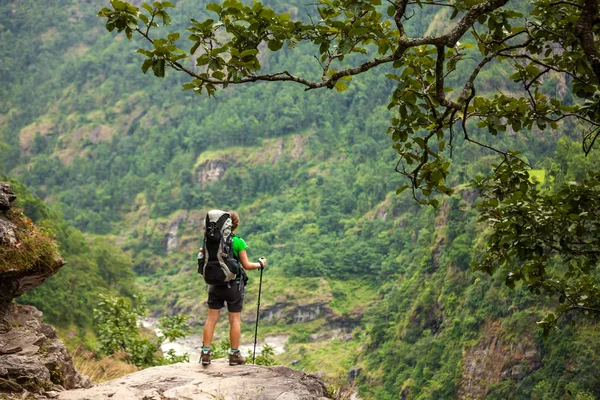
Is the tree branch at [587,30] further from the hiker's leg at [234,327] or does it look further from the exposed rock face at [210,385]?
the hiker's leg at [234,327]

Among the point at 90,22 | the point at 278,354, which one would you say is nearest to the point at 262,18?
the point at 278,354

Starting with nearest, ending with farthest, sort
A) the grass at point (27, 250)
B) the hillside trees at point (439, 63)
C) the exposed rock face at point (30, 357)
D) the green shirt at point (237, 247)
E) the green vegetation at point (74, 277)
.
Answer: the hillside trees at point (439, 63), the exposed rock face at point (30, 357), the grass at point (27, 250), the green shirt at point (237, 247), the green vegetation at point (74, 277)

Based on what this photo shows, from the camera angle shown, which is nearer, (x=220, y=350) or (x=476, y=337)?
(x=220, y=350)

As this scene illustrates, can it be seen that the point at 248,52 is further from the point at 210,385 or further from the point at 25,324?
the point at 25,324

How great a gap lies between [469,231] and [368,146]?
54711mm

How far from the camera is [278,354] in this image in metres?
65.8

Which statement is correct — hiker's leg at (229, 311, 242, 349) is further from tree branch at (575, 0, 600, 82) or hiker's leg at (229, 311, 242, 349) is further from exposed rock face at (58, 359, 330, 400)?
tree branch at (575, 0, 600, 82)

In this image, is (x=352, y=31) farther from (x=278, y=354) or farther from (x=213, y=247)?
(x=278, y=354)

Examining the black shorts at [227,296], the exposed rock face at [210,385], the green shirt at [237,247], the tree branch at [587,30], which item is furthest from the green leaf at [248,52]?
the black shorts at [227,296]

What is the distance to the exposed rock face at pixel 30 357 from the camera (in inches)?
233

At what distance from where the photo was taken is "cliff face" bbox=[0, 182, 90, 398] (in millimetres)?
5977

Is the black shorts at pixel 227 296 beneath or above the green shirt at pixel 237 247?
beneath

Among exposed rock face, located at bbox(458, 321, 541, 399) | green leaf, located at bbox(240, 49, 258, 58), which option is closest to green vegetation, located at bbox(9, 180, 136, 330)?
exposed rock face, located at bbox(458, 321, 541, 399)

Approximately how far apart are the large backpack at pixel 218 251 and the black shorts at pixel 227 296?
150mm
